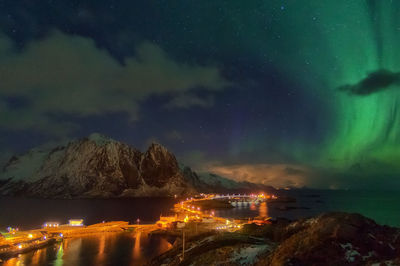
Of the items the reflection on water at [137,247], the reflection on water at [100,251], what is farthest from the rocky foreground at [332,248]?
the reflection on water at [137,247]

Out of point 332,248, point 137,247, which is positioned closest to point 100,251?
point 137,247

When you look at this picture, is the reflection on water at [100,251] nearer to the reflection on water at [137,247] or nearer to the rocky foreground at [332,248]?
the reflection on water at [137,247]

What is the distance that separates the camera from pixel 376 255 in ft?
68.8

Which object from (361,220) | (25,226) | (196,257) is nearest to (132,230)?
(25,226)

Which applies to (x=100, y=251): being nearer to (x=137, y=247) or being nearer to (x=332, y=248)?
(x=137, y=247)

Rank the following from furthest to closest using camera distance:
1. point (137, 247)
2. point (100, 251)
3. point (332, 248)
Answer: point (137, 247), point (100, 251), point (332, 248)

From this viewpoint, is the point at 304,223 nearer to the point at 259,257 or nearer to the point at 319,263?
the point at 259,257

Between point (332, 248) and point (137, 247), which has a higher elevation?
point (332, 248)

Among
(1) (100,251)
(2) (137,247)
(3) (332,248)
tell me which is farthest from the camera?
(2) (137,247)

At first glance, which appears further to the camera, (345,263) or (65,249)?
(65,249)

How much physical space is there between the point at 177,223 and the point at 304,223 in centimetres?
5544

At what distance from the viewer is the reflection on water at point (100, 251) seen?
5154cm

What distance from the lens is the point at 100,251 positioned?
58938 millimetres

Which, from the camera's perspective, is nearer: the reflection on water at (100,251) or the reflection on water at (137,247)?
the reflection on water at (100,251)
